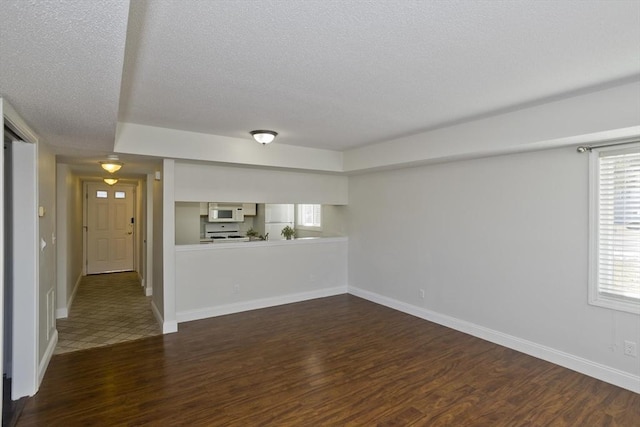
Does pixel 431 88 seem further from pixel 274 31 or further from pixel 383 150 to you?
pixel 383 150

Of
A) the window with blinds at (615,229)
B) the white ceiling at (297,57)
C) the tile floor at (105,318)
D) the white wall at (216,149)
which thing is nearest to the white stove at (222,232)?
the tile floor at (105,318)

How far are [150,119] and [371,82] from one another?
7.94 feet

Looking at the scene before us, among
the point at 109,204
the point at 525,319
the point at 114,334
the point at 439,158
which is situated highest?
the point at 439,158

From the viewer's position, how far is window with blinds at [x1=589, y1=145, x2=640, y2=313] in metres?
3.00

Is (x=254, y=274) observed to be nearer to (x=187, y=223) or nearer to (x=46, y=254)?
(x=187, y=223)

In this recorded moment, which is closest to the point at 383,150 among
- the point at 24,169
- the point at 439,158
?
the point at 439,158

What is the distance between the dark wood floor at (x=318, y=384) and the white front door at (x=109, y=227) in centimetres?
499

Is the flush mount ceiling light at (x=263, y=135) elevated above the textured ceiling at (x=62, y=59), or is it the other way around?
the flush mount ceiling light at (x=263, y=135)

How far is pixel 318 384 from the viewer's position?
3.01 meters

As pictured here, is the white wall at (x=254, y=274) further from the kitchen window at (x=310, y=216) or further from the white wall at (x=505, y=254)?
the kitchen window at (x=310, y=216)

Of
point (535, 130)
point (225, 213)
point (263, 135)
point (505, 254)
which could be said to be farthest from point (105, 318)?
point (535, 130)

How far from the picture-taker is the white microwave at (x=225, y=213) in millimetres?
6996

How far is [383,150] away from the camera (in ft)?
16.0

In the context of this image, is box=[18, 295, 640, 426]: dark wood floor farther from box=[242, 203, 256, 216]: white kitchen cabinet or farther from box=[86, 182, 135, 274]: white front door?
box=[86, 182, 135, 274]: white front door
